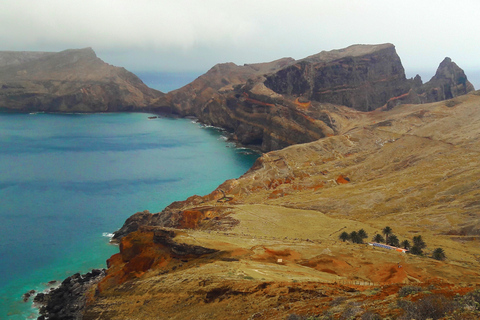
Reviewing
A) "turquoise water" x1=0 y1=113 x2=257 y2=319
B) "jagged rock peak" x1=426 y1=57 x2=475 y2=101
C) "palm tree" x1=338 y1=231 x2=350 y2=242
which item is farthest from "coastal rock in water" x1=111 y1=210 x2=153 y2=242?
"jagged rock peak" x1=426 y1=57 x2=475 y2=101

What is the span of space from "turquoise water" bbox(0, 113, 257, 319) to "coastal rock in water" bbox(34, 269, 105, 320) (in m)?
1.97

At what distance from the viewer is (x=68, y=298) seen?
4288 cm

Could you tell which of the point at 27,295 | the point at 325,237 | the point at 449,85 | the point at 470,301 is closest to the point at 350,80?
the point at 449,85

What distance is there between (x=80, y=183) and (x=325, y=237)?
67.7 m

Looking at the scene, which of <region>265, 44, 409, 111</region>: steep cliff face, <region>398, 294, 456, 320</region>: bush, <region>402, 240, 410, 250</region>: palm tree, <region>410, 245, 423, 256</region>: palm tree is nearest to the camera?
<region>398, 294, 456, 320</region>: bush

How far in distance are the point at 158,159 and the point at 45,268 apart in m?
65.5

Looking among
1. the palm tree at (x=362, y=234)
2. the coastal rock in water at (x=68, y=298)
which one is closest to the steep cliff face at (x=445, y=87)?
the palm tree at (x=362, y=234)

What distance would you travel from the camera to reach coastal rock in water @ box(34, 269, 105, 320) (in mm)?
39938

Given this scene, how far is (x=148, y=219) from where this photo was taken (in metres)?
61.6

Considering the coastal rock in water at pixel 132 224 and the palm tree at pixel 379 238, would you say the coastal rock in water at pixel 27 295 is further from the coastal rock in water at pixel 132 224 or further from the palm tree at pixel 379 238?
the palm tree at pixel 379 238

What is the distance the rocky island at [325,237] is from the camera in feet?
71.5

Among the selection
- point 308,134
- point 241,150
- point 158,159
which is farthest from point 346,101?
point 158,159

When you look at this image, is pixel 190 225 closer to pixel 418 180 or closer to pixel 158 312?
pixel 158 312

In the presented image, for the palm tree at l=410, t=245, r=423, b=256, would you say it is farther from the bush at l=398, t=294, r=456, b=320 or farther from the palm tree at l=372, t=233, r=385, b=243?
the bush at l=398, t=294, r=456, b=320
